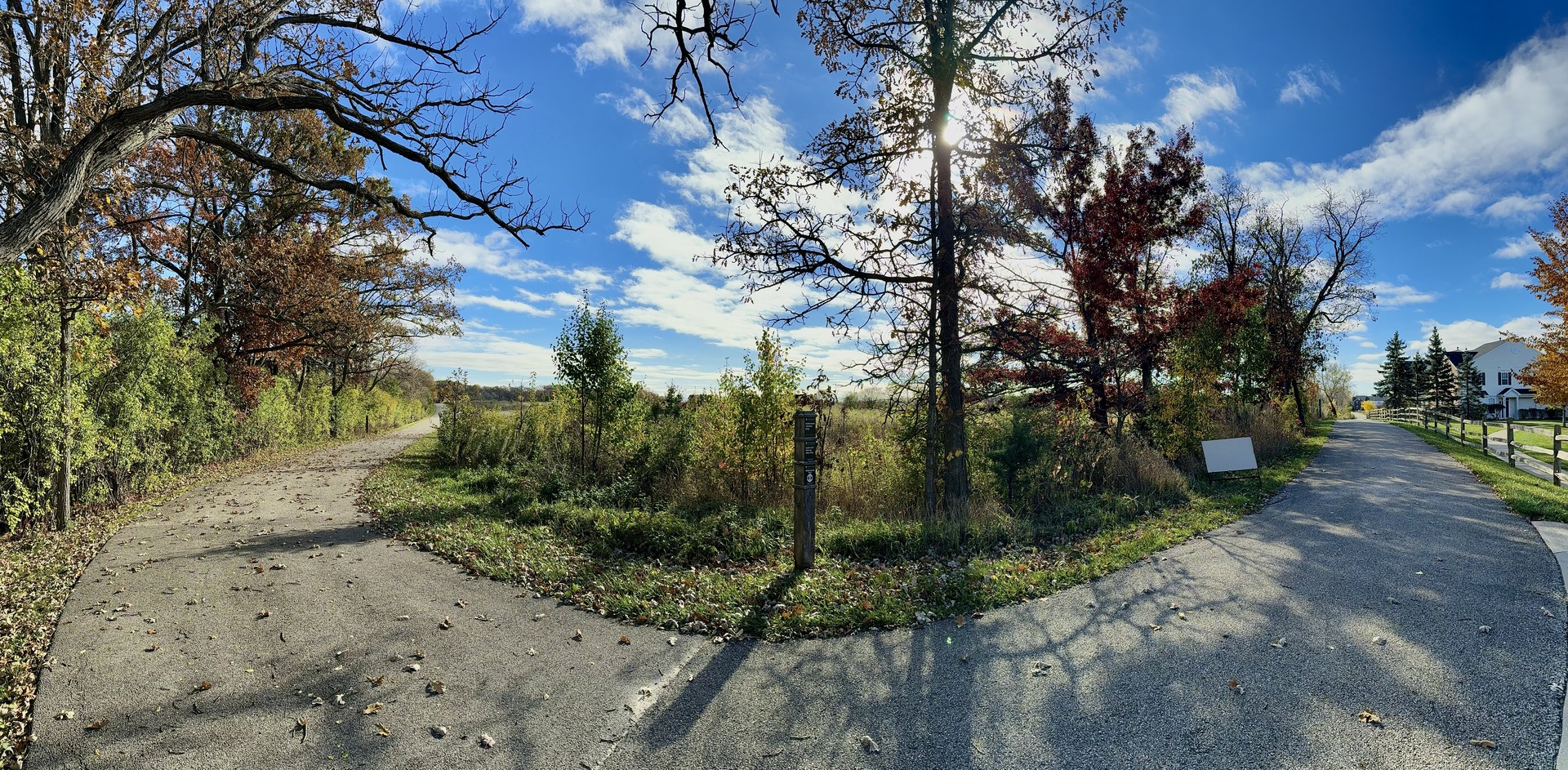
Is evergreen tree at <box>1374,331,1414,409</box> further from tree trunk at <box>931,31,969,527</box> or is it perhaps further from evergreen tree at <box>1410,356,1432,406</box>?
tree trunk at <box>931,31,969,527</box>

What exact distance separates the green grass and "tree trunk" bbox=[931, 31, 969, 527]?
6923 mm

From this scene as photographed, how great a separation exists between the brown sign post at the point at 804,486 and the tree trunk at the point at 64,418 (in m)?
9.35

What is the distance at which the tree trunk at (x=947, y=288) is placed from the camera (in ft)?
27.7

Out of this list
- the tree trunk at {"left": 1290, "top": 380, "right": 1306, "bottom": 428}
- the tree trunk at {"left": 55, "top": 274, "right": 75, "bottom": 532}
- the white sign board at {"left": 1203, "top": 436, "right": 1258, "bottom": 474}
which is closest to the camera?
the tree trunk at {"left": 55, "top": 274, "right": 75, "bottom": 532}

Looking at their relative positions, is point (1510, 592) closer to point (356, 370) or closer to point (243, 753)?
point (243, 753)

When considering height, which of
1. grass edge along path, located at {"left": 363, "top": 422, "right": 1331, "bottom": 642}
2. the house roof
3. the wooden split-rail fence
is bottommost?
grass edge along path, located at {"left": 363, "top": 422, "right": 1331, "bottom": 642}

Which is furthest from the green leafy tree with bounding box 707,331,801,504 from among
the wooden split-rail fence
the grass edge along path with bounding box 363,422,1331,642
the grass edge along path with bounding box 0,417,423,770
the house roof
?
the house roof

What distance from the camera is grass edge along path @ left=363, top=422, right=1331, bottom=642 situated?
199 inches

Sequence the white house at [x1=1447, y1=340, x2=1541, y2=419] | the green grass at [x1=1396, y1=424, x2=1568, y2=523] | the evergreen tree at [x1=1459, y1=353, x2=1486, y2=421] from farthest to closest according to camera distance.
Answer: the white house at [x1=1447, y1=340, x2=1541, y2=419] → the evergreen tree at [x1=1459, y1=353, x2=1486, y2=421] → the green grass at [x1=1396, y1=424, x2=1568, y2=523]

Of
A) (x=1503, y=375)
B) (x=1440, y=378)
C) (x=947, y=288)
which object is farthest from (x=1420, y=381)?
(x=947, y=288)

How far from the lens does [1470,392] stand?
157 ft

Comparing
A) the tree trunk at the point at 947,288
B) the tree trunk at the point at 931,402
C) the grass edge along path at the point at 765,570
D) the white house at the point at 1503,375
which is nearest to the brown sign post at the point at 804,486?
the grass edge along path at the point at 765,570

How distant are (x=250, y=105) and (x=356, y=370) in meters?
26.8

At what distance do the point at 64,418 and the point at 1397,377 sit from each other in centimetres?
7569
